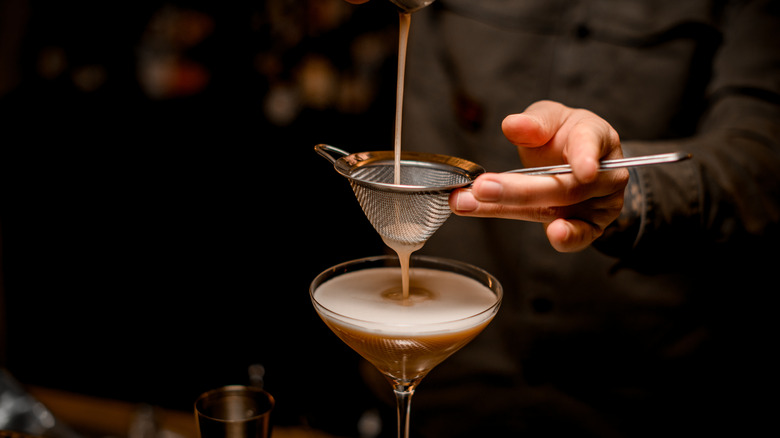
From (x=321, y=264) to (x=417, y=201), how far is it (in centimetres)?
193

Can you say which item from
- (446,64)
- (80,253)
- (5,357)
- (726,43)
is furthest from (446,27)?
(5,357)

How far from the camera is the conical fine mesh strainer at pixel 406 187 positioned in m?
0.98

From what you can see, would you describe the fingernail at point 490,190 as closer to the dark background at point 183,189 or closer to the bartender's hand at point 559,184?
the bartender's hand at point 559,184

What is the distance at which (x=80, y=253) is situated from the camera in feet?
10.1

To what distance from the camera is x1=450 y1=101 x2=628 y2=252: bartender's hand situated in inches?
34.3

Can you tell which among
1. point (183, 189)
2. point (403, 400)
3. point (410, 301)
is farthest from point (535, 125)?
point (183, 189)

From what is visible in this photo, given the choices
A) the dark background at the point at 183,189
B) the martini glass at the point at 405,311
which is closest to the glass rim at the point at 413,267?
the martini glass at the point at 405,311

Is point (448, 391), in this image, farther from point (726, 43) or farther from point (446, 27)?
point (726, 43)

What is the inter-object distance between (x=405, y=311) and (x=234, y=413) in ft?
1.09

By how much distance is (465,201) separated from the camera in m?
0.94

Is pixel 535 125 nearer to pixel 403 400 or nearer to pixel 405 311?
pixel 405 311

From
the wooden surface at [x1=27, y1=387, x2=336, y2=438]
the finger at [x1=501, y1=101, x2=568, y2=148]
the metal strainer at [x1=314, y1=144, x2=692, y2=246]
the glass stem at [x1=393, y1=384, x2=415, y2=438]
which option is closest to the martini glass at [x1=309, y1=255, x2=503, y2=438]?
the glass stem at [x1=393, y1=384, x2=415, y2=438]

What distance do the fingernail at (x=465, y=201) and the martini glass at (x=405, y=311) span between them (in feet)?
0.59

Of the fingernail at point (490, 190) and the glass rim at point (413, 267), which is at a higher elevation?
the fingernail at point (490, 190)
